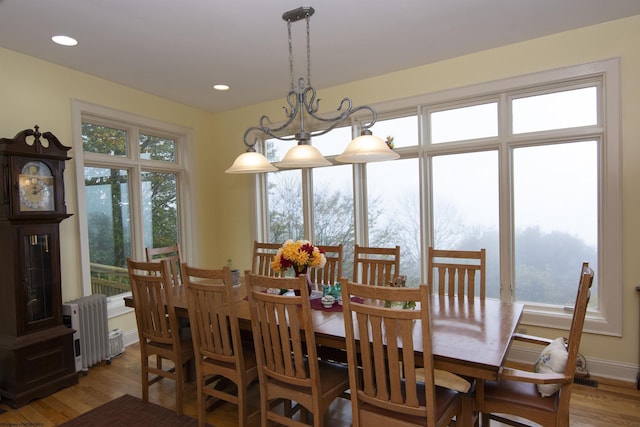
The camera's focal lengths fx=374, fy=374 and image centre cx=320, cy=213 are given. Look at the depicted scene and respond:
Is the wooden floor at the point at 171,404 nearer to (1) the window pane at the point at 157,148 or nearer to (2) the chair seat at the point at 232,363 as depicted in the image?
(2) the chair seat at the point at 232,363

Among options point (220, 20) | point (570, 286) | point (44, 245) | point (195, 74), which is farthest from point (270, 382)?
point (195, 74)

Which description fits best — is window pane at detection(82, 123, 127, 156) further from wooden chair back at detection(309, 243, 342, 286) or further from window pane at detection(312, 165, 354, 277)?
wooden chair back at detection(309, 243, 342, 286)

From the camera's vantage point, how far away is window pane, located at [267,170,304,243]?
189 inches

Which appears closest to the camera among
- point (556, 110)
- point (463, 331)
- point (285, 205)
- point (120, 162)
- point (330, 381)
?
point (463, 331)

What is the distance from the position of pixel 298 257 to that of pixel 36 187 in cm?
227

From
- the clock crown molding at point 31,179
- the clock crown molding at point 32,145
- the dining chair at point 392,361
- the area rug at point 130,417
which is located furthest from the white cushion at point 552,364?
the clock crown molding at point 32,145

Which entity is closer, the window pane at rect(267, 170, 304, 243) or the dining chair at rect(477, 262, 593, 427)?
the dining chair at rect(477, 262, 593, 427)

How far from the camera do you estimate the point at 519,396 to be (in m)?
1.91

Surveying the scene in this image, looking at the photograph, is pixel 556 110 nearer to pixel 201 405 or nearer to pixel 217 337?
pixel 217 337

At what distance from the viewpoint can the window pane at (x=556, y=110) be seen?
3.12m

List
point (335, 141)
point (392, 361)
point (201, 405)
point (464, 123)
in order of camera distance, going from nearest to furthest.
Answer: point (392, 361)
point (201, 405)
point (464, 123)
point (335, 141)

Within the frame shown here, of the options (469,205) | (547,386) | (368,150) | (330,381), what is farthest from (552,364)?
(469,205)

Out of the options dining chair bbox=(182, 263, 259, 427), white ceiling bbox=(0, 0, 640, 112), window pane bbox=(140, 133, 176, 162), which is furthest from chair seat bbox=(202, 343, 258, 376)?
window pane bbox=(140, 133, 176, 162)

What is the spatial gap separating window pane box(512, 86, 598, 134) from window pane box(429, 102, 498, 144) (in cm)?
20
